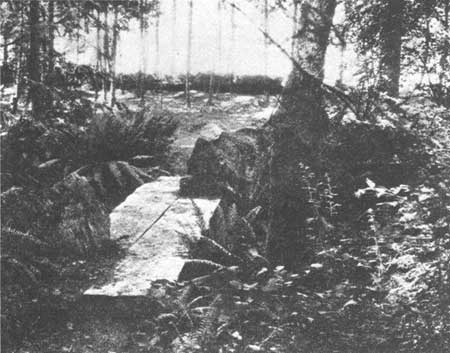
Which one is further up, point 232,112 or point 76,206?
point 232,112

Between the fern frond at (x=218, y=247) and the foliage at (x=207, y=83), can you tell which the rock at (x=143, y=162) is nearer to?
the fern frond at (x=218, y=247)

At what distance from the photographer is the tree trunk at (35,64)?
586 centimetres

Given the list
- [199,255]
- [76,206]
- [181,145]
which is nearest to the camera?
[199,255]

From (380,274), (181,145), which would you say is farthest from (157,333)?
(181,145)

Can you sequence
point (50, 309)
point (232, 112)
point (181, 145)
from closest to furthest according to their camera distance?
point (50, 309) → point (181, 145) → point (232, 112)

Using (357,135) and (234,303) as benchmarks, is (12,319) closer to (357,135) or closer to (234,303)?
(234,303)

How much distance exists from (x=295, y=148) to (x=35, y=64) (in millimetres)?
3704

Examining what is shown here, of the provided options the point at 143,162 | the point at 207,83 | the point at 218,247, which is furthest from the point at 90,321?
the point at 207,83

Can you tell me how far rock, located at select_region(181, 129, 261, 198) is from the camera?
7.21 m

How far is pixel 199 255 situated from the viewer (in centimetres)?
524

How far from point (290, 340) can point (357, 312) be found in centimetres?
60

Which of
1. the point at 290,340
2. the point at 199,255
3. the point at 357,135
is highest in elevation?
the point at 357,135

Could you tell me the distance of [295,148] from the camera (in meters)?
7.68

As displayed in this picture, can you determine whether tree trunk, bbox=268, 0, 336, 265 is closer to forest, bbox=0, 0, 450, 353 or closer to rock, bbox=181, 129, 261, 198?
forest, bbox=0, 0, 450, 353
